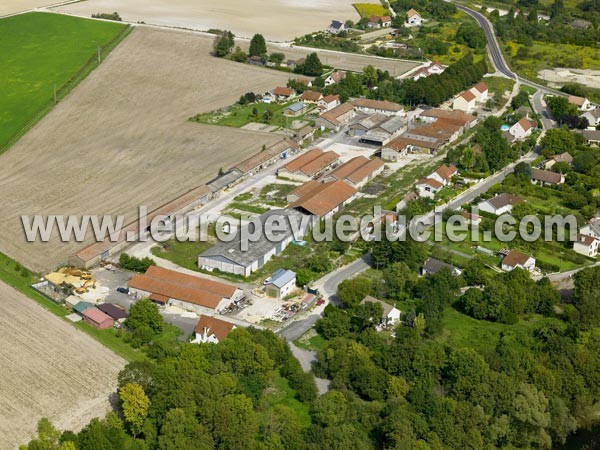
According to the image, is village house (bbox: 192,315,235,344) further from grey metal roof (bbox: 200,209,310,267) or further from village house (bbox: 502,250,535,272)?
village house (bbox: 502,250,535,272)

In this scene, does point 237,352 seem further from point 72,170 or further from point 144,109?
point 144,109

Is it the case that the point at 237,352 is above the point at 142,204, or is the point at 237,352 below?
above

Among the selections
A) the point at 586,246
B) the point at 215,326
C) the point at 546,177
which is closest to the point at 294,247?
the point at 215,326

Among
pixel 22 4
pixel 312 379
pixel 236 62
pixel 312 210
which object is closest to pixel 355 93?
pixel 236 62

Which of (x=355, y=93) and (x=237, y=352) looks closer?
(x=237, y=352)

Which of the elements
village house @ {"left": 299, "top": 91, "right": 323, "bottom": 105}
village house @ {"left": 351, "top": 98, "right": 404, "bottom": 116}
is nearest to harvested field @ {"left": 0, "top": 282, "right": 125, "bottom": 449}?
village house @ {"left": 299, "top": 91, "right": 323, "bottom": 105}

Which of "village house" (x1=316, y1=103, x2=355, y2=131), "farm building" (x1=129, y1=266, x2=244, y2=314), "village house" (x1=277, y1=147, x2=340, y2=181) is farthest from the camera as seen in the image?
"village house" (x1=316, y1=103, x2=355, y2=131)

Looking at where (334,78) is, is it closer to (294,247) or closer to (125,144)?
(125,144)
